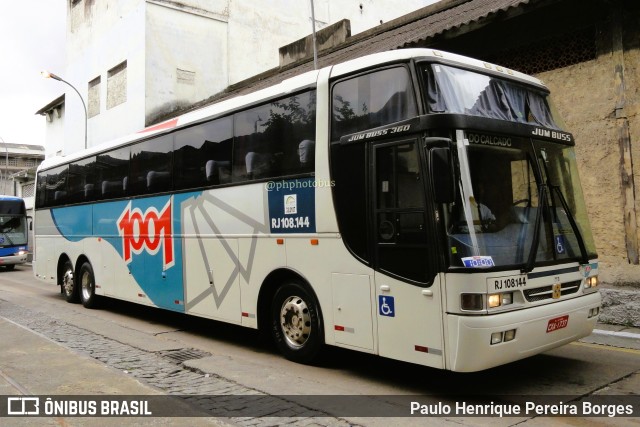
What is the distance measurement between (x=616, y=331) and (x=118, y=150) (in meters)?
9.18

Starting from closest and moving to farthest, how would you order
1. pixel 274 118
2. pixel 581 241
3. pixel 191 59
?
pixel 581 241
pixel 274 118
pixel 191 59

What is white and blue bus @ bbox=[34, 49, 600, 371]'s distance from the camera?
474 centimetres

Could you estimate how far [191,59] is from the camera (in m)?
24.6

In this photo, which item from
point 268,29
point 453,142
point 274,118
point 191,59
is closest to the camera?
point 453,142

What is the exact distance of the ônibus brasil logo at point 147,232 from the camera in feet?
29.1

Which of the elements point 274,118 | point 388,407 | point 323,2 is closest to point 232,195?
point 274,118

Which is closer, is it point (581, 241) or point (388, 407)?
point (388, 407)

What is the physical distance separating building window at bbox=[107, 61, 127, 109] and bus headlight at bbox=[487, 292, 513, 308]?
2338cm

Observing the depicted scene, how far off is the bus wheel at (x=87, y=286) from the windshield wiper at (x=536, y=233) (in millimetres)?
9390

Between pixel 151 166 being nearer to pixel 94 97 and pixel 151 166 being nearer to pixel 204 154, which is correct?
pixel 204 154

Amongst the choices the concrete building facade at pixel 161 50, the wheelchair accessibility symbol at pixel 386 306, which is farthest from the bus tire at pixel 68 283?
the concrete building facade at pixel 161 50

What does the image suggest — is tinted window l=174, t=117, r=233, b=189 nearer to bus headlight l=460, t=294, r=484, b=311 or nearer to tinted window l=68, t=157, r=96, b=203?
tinted window l=68, t=157, r=96, b=203

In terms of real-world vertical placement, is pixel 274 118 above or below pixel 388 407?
above

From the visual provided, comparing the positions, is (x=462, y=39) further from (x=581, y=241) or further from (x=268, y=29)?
(x=268, y=29)
